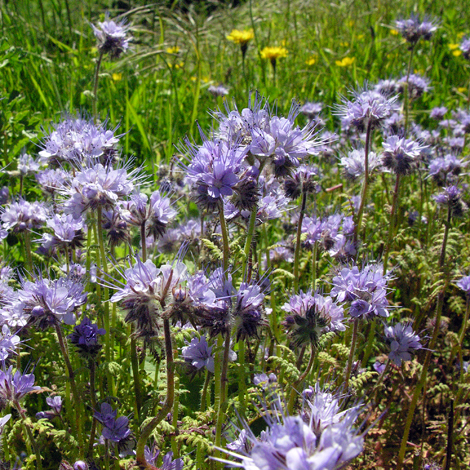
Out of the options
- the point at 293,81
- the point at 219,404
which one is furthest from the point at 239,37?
the point at 219,404

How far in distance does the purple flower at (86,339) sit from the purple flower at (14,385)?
0.78ft

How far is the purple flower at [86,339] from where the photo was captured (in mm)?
2150

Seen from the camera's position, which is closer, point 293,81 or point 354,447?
point 354,447

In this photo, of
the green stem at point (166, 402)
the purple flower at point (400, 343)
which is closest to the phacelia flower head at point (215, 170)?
the green stem at point (166, 402)

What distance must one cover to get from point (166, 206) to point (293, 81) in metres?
4.94

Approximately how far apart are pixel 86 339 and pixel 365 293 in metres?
1.24

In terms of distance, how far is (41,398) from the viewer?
2.85 m

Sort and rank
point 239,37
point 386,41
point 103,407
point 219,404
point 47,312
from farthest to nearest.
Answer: point 386,41
point 239,37
point 103,407
point 47,312
point 219,404

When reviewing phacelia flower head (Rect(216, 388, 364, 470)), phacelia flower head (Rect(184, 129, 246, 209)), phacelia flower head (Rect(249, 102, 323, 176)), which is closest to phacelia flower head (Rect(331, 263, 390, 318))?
phacelia flower head (Rect(249, 102, 323, 176))

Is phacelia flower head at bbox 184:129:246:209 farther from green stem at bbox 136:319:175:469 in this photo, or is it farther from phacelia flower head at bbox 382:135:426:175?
→ phacelia flower head at bbox 382:135:426:175

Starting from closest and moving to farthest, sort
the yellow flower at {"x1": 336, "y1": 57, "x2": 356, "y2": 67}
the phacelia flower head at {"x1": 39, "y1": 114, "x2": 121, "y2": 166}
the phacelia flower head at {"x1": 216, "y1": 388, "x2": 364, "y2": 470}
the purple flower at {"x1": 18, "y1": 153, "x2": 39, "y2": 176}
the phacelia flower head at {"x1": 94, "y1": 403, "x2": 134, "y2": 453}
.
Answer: the phacelia flower head at {"x1": 216, "y1": 388, "x2": 364, "y2": 470}, the phacelia flower head at {"x1": 94, "y1": 403, "x2": 134, "y2": 453}, the phacelia flower head at {"x1": 39, "y1": 114, "x2": 121, "y2": 166}, the purple flower at {"x1": 18, "y1": 153, "x2": 39, "y2": 176}, the yellow flower at {"x1": 336, "y1": 57, "x2": 356, "y2": 67}

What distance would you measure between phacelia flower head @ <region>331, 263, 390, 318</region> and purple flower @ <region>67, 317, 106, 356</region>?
3.50 feet

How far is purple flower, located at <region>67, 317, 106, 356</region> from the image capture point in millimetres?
2150

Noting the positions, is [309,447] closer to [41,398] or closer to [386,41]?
[41,398]
